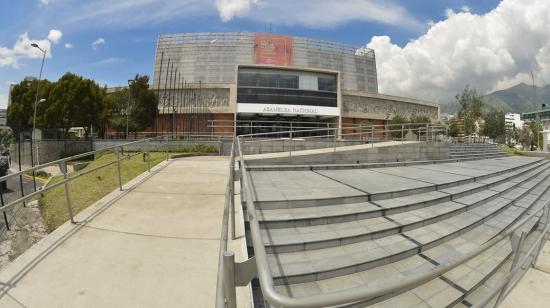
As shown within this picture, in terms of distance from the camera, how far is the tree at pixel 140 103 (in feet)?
104

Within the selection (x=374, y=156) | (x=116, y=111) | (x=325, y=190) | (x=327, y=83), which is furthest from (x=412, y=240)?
(x=327, y=83)

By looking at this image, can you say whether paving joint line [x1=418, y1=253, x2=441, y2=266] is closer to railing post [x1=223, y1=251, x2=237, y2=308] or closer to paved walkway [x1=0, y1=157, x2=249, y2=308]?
paved walkway [x1=0, y1=157, x2=249, y2=308]

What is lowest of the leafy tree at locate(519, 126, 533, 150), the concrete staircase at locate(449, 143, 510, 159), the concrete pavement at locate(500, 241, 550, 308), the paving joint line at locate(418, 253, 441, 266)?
the concrete pavement at locate(500, 241, 550, 308)

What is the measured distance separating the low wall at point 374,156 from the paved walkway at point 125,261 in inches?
238

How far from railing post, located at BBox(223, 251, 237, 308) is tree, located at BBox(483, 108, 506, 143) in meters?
63.2

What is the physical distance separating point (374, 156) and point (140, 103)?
2828 centimetres

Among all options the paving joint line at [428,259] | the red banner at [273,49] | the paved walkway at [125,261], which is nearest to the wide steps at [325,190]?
the paved walkway at [125,261]

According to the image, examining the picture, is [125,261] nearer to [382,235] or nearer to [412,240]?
[382,235]

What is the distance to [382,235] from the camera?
14.8 ft

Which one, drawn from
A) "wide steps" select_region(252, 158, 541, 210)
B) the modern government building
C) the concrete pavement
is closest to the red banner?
the modern government building

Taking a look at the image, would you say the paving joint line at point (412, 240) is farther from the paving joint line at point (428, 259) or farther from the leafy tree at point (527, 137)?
the leafy tree at point (527, 137)

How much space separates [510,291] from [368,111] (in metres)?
46.7

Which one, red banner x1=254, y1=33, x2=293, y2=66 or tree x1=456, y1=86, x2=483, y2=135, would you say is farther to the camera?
red banner x1=254, y1=33, x2=293, y2=66

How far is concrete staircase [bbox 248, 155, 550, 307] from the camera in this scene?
11.1 feet
